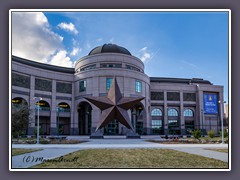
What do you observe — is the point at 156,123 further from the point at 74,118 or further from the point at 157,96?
the point at 74,118

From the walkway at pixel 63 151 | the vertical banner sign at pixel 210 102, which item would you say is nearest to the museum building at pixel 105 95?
the vertical banner sign at pixel 210 102

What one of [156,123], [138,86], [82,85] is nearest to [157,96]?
[156,123]

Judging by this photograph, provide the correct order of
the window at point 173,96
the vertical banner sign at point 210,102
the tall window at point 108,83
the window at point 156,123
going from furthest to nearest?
the window at point 173,96 → the window at point 156,123 → the vertical banner sign at point 210,102 → the tall window at point 108,83

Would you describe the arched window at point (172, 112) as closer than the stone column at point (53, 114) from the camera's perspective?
No

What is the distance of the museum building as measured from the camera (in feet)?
157

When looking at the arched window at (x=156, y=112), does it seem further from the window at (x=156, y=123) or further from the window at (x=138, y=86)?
the window at (x=138, y=86)

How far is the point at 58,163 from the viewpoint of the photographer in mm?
9359

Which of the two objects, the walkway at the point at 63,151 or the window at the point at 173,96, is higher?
the window at the point at 173,96

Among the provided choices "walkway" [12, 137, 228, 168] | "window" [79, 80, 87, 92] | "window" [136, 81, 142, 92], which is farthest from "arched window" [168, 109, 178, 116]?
"walkway" [12, 137, 228, 168]

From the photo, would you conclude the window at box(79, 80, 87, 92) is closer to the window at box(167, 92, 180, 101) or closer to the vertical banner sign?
the window at box(167, 92, 180, 101)

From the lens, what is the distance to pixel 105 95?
48188 mm

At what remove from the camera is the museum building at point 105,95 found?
157 feet
